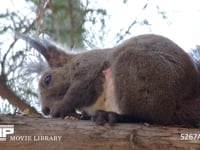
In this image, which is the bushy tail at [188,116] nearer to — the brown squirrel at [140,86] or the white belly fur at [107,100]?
the brown squirrel at [140,86]

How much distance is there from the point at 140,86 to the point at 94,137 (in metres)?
0.44

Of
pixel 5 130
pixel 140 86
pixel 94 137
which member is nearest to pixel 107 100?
pixel 140 86

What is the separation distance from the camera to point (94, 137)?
95.0 inches

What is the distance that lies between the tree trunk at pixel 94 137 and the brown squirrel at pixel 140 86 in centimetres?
15

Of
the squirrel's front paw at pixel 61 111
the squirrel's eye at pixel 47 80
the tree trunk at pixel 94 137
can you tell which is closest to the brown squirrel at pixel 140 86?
the squirrel's front paw at pixel 61 111

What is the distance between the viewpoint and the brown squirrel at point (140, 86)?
266 centimetres

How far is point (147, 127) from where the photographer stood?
250 centimetres

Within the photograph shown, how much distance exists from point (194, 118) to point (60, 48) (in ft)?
4.72

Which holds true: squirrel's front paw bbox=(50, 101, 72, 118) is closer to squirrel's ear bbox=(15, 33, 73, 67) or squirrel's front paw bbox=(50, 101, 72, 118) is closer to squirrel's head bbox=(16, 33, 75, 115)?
squirrel's head bbox=(16, 33, 75, 115)

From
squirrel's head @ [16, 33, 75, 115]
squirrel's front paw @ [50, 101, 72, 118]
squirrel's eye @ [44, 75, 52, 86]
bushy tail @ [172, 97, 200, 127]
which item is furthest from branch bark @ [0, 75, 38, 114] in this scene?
bushy tail @ [172, 97, 200, 127]

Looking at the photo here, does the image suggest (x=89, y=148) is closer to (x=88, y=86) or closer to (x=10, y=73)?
(x=88, y=86)

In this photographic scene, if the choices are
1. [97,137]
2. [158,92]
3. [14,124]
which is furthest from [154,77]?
[14,124]

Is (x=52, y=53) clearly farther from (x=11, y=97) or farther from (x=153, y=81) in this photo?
(x=153, y=81)

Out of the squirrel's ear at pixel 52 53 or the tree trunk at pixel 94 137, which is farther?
the squirrel's ear at pixel 52 53
